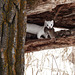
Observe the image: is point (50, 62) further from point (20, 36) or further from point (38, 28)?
point (20, 36)

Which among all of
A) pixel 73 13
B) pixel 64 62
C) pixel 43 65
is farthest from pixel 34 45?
pixel 64 62

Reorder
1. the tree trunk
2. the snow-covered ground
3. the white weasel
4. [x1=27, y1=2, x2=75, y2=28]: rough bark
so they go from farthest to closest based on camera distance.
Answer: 1. the snow-covered ground
2. the white weasel
3. [x1=27, y1=2, x2=75, y2=28]: rough bark
4. the tree trunk

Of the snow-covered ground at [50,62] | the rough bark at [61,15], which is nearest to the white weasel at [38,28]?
the rough bark at [61,15]

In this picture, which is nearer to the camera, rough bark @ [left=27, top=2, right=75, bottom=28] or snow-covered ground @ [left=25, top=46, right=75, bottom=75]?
rough bark @ [left=27, top=2, right=75, bottom=28]

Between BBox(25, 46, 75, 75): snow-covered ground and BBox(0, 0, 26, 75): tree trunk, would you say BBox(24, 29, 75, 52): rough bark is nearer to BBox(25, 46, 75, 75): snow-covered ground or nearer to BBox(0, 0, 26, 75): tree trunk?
BBox(0, 0, 26, 75): tree trunk

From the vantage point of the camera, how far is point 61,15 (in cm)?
92

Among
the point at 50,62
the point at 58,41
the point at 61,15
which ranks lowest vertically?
the point at 50,62

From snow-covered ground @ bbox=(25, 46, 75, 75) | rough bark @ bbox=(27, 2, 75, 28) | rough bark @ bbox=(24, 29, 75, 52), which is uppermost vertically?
rough bark @ bbox=(27, 2, 75, 28)

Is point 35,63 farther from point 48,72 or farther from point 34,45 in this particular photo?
point 34,45

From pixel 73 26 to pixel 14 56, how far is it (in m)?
0.64

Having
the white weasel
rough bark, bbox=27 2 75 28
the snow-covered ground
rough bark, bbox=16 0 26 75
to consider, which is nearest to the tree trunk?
rough bark, bbox=16 0 26 75

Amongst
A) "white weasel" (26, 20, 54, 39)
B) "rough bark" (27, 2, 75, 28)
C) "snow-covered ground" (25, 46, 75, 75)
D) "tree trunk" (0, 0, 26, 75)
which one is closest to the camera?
"tree trunk" (0, 0, 26, 75)

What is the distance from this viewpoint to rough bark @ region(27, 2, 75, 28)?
84 cm

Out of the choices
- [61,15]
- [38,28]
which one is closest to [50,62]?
[38,28]
